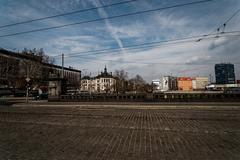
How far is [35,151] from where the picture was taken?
219 inches

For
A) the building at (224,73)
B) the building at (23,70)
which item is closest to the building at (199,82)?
the building at (224,73)

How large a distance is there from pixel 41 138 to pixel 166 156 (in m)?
4.52

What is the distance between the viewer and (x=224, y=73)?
107375 millimetres

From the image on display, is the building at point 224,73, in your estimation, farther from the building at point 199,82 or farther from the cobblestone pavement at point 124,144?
the cobblestone pavement at point 124,144

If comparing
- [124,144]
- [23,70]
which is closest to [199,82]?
[23,70]

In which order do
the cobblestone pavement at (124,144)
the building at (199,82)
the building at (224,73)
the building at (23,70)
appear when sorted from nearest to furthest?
the cobblestone pavement at (124,144)
the building at (23,70)
the building at (224,73)
the building at (199,82)

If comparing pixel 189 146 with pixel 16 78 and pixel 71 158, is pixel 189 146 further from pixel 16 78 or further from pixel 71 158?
pixel 16 78

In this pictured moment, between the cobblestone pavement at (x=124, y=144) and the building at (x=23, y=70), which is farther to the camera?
the building at (x=23, y=70)

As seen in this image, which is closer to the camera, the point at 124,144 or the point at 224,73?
the point at 124,144

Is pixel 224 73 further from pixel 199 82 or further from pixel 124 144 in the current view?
pixel 124 144

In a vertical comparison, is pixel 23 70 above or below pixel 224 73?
below

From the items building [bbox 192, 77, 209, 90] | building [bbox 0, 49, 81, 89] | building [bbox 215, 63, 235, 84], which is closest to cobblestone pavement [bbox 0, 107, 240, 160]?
building [bbox 0, 49, 81, 89]

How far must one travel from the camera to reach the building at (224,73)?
107000 mm

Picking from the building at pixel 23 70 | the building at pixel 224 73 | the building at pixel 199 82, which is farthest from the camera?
the building at pixel 199 82
